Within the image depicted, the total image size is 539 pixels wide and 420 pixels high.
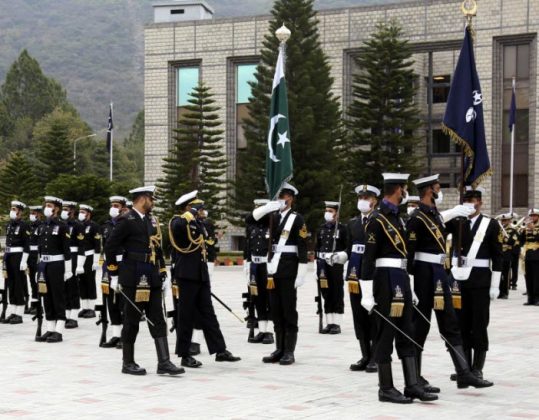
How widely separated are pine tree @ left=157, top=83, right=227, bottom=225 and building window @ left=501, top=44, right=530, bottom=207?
12386 millimetres

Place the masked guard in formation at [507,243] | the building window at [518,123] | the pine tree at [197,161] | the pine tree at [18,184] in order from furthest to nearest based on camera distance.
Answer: the pine tree at [18,184] → the pine tree at [197,161] → the building window at [518,123] → the masked guard in formation at [507,243]

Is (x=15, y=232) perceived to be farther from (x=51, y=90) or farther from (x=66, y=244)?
(x=51, y=90)

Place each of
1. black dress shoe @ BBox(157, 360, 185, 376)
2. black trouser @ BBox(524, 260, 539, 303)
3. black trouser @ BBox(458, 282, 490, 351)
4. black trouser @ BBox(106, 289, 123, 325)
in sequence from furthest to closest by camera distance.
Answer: black trouser @ BBox(524, 260, 539, 303) → black trouser @ BBox(106, 289, 123, 325) → black dress shoe @ BBox(157, 360, 185, 376) → black trouser @ BBox(458, 282, 490, 351)

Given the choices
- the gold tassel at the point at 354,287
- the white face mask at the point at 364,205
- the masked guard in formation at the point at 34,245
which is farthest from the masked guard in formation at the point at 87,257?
the white face mask at the point at 364,205

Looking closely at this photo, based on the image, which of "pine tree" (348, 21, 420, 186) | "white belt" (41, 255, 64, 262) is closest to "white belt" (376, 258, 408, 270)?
"white belt" (41, 255, 64, 262)

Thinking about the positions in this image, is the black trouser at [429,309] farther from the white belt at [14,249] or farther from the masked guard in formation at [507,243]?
the masked guard in formation at [507,243]

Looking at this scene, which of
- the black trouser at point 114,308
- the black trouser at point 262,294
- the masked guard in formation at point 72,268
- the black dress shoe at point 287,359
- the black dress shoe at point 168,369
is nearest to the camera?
the black dress shoe at point 168,369

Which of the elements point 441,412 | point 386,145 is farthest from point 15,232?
point 386,145

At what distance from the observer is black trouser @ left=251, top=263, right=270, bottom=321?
12875 millimetres

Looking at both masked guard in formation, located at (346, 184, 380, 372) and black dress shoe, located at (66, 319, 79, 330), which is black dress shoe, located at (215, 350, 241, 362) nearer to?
masked guard in formation, located at (346, 184, 380, 372)

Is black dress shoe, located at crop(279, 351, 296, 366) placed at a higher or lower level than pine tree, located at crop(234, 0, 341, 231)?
lower

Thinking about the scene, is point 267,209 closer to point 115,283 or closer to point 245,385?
point 115,283

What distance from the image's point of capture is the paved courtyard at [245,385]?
26.1ft

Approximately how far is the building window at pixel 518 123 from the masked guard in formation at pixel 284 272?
3279 cm
